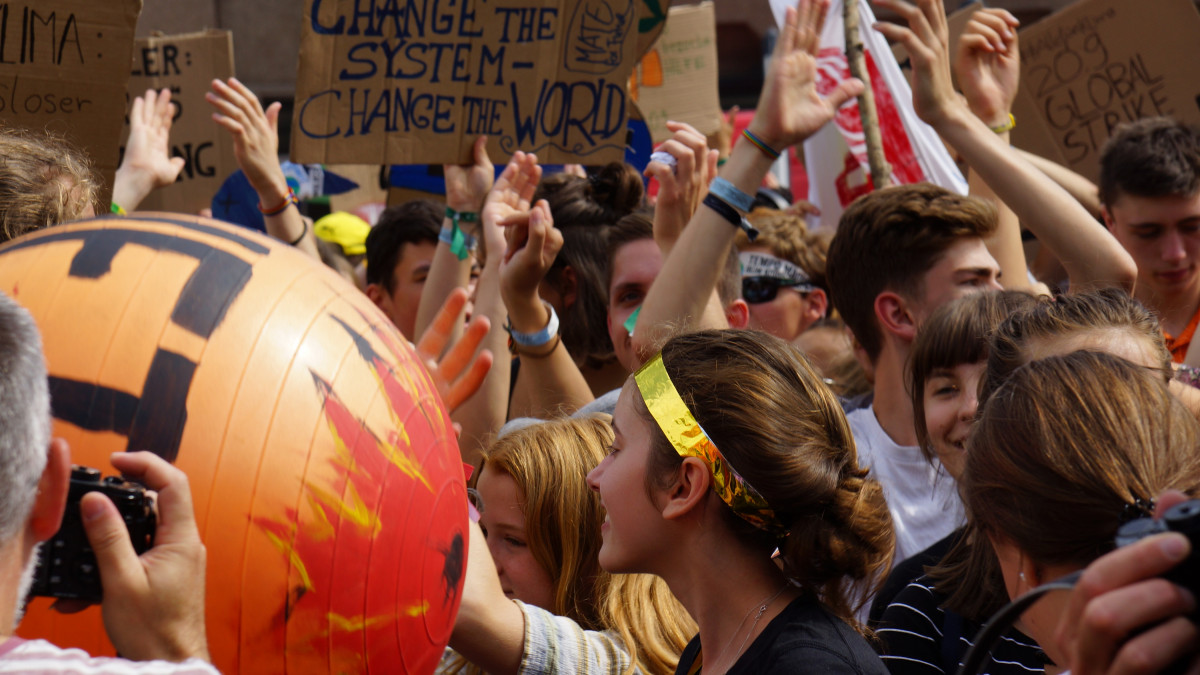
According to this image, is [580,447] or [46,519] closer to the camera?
[46,519]

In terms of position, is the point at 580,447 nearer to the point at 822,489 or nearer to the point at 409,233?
→ the point at 822,489

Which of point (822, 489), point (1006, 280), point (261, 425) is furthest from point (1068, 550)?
point (1006, 280)

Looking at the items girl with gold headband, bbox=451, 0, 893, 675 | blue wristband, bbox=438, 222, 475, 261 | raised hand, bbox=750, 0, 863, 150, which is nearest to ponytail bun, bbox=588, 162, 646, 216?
blue wristband, bbox=438, 222, 475, 261

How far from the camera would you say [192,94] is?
532 cm

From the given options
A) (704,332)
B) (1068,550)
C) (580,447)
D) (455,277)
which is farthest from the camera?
(455,277)

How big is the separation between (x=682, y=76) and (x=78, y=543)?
5683 millimetres

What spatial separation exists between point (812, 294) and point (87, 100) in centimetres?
308

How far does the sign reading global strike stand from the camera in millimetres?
4195

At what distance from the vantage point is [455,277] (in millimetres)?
4238

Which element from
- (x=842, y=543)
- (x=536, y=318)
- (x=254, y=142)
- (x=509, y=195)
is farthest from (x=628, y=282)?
(x=842, y=543)

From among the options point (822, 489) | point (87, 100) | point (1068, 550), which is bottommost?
point (822, 489)

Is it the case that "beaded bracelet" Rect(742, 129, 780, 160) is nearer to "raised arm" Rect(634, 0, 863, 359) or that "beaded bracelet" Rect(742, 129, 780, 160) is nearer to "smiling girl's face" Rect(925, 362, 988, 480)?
"raised arm" Rect(634, 0, 863, 359)

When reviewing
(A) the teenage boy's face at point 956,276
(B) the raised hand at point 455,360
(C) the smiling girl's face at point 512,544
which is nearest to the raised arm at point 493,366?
(C) the smiling girl's face at point 512,544

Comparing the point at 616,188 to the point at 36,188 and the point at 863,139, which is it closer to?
the point at 863,139
